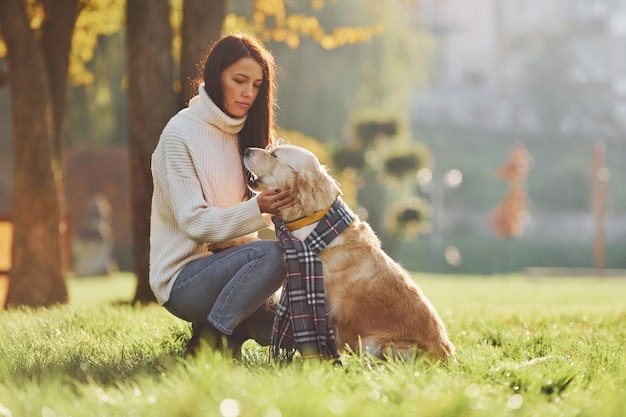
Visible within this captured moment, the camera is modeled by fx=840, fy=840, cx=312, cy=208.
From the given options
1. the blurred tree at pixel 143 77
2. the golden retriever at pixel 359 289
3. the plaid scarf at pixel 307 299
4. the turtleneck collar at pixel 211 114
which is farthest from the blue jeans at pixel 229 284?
the blurred tree at pixel 143 77

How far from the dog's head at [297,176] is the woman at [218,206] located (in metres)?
0.08

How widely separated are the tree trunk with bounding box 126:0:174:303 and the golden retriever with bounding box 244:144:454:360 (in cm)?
376

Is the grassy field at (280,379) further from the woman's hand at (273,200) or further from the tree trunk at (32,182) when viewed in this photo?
the tree trunk at (32,182)

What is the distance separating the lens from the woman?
3.95 metres

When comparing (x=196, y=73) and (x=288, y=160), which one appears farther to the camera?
(x=196, y=73)

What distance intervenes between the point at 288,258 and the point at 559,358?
141 cm

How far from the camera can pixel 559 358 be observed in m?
4.07

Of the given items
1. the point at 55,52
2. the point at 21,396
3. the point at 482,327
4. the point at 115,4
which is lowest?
the point at 482,327

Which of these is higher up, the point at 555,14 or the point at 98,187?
the point at 555,14

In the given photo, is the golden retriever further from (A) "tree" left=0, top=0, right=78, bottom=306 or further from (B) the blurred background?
(A) "tree" left=0, top=0, right=78, bottom=306

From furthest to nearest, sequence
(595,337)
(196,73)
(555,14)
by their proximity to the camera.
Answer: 1. (555,14)
2. (196,73)
3. (595,337)

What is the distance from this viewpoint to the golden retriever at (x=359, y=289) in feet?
12.8

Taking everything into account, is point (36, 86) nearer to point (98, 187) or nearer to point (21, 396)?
point (21, 396)

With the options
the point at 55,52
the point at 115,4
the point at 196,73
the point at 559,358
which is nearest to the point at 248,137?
the point at 559,358
